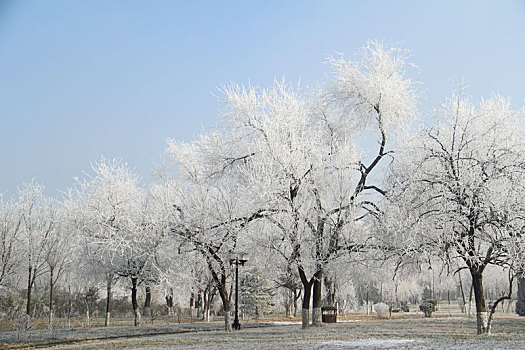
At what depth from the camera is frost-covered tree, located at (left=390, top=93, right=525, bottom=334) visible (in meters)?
16.1

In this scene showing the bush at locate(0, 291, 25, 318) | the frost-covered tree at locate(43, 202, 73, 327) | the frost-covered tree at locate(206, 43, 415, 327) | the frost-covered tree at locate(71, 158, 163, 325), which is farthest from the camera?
the bush at locate(0, 291, 25, 318)

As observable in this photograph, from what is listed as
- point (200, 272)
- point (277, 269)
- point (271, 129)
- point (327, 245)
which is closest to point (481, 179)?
point (327, 245)

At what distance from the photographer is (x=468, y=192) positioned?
16.1 metres

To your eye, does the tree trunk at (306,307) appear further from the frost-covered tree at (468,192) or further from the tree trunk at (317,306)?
the frost-covered tree at (468,192)

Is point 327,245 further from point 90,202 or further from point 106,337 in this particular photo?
point 90,202

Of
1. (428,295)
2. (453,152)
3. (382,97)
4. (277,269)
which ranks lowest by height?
(428,295)

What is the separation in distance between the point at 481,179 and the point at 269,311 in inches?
1197

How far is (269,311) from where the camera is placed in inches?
1710

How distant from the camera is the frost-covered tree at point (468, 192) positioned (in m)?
16.1

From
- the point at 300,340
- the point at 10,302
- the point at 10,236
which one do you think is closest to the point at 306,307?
the point at 300,340

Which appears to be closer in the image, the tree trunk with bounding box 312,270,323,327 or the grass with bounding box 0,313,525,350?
the grass with bounding box 0,313,525,350

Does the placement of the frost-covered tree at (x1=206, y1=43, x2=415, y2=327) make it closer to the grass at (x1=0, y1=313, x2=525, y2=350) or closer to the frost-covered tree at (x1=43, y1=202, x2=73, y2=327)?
the grass at (x1=0, y1=313, x2=525, y2=350)

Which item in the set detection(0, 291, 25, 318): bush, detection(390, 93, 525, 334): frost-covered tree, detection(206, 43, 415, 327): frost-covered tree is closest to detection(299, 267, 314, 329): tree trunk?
detection(206, 43, 415, 327): frost-covered tree

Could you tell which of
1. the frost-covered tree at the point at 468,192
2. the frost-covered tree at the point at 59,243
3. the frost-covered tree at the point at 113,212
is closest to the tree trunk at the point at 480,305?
the frost-covered tree at the point at 468,192
